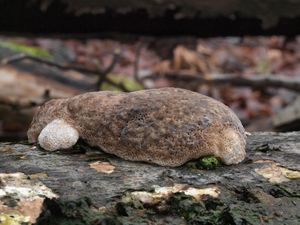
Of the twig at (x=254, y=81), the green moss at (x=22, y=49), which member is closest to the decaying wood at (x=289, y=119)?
the twig at (x=254, y=81)

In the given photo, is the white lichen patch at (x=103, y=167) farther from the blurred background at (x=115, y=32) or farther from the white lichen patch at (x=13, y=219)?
the blurred background at (x=115, y=32)

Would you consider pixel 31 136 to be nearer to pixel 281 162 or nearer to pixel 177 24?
pixel 281 162

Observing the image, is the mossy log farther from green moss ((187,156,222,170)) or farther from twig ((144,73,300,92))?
twig ((144,73,300,92))

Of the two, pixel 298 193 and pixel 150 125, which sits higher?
pixel 150 125

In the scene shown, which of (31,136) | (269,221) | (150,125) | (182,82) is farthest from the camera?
(182,82)

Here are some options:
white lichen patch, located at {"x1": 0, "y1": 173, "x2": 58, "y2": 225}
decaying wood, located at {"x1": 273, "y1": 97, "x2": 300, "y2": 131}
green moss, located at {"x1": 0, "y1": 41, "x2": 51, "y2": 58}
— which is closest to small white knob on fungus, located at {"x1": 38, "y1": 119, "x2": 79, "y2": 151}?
white lichen patch, located at {"x1": 0, "y1": 173, "x2": 58, "y2": 225}

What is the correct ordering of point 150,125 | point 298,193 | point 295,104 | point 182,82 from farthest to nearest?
1. point 182,82
2. point 295,104
3. point 150,125
4. point 298,193

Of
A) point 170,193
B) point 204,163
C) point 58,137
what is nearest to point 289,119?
point 204,163

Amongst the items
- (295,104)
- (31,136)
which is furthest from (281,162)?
(295,104)
